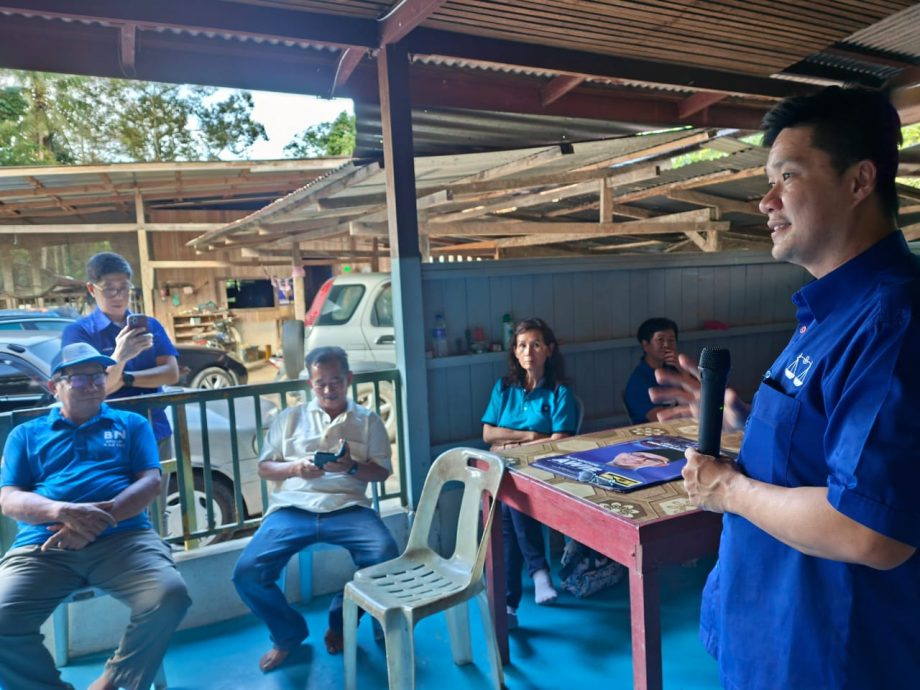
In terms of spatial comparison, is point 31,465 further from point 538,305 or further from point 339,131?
point 339,131

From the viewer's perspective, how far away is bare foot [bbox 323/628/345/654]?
109 inches

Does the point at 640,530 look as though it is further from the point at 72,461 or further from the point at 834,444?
the point at 72,461

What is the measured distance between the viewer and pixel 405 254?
10.8 ft

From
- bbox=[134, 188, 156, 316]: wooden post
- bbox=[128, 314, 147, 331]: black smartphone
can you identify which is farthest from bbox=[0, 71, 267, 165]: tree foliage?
bbox=[128, 314, 147, 331]: black smartphone

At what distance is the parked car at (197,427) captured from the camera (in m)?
3.69

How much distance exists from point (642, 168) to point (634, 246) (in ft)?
19.4

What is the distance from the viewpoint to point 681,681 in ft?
8.25

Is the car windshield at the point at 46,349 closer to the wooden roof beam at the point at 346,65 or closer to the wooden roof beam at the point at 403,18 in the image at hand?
the wooden roof beam at the point at 346,65

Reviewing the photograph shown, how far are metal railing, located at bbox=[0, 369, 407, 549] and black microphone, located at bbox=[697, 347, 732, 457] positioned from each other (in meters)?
2.11

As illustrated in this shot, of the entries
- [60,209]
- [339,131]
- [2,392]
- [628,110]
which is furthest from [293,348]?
[339,131]

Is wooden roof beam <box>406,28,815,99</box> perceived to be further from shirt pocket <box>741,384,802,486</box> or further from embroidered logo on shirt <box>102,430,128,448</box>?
shirt pocket <box>741,384,802,486</box>

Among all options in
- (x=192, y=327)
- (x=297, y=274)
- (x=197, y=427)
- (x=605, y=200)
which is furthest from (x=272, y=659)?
(x=192, y=327)

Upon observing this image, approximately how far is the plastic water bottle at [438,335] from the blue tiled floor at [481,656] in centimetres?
138

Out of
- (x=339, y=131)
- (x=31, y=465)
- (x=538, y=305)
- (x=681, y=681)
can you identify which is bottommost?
(x=681, y=681)
